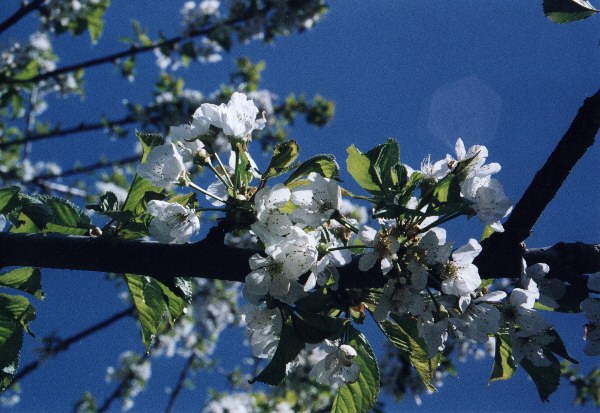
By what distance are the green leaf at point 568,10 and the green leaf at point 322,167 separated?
2.76ft

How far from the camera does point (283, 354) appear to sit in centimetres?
135

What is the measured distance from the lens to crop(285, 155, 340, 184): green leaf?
4.57 feet

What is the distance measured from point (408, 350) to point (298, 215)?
0.63 metres

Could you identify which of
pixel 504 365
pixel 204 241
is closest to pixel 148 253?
pixel 204 241

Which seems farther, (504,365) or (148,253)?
(504,365)

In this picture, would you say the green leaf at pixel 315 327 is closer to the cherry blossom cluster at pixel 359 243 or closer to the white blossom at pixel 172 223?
the cherry blossom cluster at pixel 359 243

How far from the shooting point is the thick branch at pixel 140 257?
53.2 inches

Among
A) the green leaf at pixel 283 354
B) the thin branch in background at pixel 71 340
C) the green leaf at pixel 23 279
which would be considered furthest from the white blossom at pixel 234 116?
the thin branch in background at pixel 71 340

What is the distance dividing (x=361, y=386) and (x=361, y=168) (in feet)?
2.40

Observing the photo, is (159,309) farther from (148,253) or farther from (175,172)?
(175,172)

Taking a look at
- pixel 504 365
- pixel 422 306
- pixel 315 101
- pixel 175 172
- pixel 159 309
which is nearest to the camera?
pixel 422 306

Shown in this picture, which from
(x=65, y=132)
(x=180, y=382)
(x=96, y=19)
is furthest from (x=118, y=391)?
(x=96, y=19)

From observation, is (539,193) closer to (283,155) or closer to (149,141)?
(283,155)

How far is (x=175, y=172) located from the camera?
1416 millimetres
